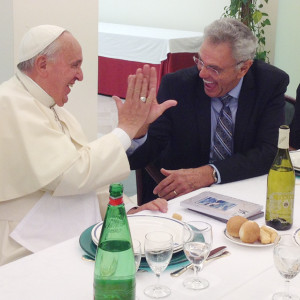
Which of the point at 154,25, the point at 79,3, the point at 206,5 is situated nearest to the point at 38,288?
the point at 79,3

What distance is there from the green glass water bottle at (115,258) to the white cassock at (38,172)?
81 cm

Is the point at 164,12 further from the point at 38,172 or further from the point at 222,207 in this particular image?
the point at 222,207

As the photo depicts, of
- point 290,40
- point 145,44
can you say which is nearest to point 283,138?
point 290,40

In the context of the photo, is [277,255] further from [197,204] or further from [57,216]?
[57,216]

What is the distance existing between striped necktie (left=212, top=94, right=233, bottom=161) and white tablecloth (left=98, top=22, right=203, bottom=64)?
489cm

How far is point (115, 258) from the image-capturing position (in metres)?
1.23

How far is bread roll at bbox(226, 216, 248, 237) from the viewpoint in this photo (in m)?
1.64

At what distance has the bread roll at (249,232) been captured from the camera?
5.28 ft

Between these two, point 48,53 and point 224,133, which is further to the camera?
point 224,133

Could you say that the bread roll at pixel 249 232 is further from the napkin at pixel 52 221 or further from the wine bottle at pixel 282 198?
the napkin at pixel 52 221

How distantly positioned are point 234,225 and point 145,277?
358 mm

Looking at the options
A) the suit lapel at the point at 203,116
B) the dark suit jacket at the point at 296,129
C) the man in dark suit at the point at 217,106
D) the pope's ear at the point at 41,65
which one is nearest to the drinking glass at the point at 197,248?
the pope's ear at the point at 41,65

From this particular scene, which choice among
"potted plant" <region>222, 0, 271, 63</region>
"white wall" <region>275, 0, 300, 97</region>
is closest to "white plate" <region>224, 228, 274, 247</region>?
"white wall" <region>275, 0, 300, 97</region>

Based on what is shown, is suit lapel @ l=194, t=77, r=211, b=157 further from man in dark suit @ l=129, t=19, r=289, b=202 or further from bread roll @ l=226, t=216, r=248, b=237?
bread roll @ l=226, t=216, r=248, b=237
